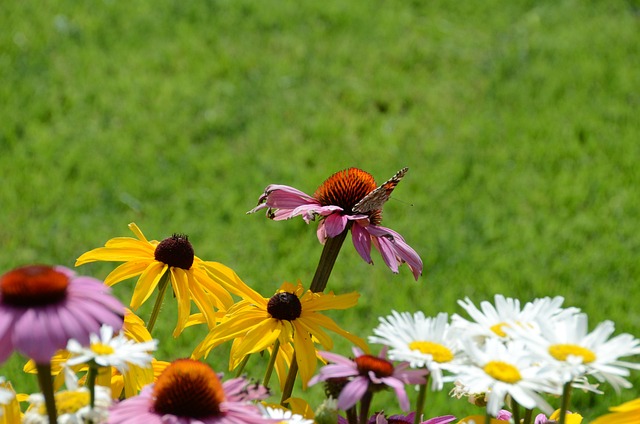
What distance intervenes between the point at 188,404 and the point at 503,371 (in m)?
0.28

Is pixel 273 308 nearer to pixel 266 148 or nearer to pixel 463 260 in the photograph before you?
pixel 463 260

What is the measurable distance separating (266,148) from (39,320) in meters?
3.65

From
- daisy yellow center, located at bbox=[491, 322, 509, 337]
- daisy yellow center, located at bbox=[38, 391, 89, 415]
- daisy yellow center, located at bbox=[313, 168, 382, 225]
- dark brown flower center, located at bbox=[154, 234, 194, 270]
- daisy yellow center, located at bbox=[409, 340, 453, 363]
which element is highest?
daisy yellow center, located at bbox=[313, 168, 382, 225]

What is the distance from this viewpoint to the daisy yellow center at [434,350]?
93 centimetres

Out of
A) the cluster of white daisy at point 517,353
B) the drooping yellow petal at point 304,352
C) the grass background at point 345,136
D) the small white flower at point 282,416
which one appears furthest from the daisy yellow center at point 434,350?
the grass background at point 345,136

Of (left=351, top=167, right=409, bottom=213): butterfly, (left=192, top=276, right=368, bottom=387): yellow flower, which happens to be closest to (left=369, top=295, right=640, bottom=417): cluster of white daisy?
(left=192, top=276, right=368, bottom=387): yellow flower

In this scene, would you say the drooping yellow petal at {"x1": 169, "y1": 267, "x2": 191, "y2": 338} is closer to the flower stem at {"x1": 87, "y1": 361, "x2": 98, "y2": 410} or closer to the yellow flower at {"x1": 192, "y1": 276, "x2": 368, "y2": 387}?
the yellow flower at {"x1": 192, "y1": 276, "x2": 368, "y2": 387}

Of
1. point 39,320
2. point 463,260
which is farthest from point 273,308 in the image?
point 463,260

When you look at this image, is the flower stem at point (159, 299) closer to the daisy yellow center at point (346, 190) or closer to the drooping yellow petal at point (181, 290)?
the drooping yellow petal at point (181, 290)

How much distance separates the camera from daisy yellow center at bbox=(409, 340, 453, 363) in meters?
0.93

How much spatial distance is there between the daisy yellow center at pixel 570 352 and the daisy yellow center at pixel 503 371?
0.04m

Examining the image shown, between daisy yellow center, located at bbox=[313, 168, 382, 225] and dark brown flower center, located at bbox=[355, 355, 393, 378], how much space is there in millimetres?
472

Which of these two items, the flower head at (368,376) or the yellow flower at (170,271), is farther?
the yellow flower at (170,271)

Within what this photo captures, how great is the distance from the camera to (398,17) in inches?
218
